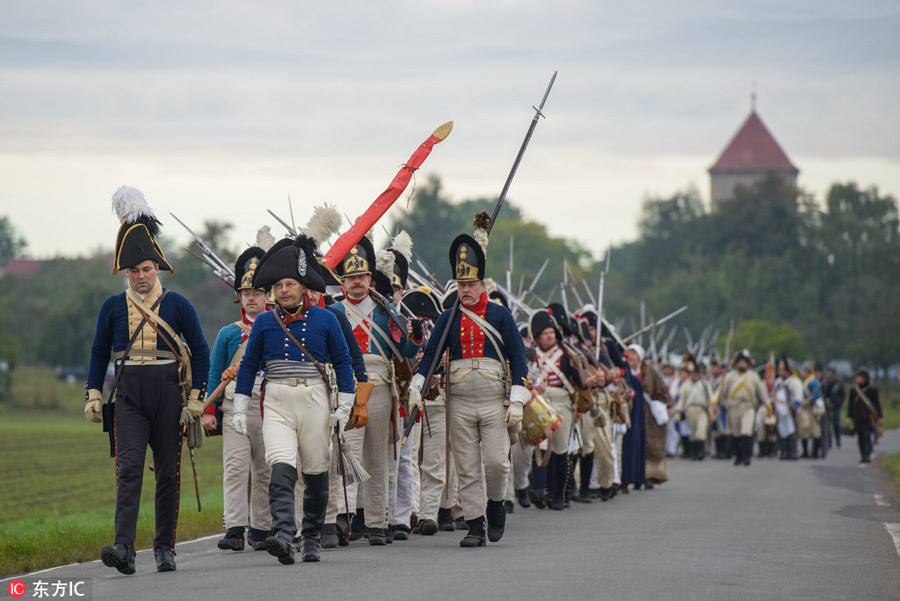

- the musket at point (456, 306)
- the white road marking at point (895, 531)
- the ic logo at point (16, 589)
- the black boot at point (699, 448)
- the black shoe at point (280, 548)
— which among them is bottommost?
the ic logo at point (16, 589)

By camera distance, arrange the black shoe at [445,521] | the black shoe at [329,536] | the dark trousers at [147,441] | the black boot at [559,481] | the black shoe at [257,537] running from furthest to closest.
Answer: the black boot at [559,481] → the black shoe at [445,521] → the black shoe at [257,537] → the black shoe at [329,536] → the dark trousers at [147,441]

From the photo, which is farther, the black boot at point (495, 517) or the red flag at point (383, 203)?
the red flag at point (383, 203)

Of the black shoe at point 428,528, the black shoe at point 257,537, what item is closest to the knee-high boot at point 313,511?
the black shoe at point 257,537

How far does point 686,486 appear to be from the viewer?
68.1 feet

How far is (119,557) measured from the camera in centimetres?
966

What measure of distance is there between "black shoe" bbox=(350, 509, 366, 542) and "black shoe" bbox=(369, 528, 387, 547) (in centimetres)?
32

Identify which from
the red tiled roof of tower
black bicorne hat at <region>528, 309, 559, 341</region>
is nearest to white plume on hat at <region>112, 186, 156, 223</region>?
black bicorne hat at <region>528, 309, 559, 341</region>

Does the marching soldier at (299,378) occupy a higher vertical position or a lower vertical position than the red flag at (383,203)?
lower

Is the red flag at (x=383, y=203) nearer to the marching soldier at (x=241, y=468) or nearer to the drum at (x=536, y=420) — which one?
the marching soldier at (x=241, y=468)

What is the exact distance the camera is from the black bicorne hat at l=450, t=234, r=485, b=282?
1178 centimetres

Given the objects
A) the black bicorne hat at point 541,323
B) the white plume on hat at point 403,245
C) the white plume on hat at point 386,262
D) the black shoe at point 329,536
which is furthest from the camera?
the black bicorne hat at point 541,323

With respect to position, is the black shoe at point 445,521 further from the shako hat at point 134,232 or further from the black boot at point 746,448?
the black boot at point 746,448

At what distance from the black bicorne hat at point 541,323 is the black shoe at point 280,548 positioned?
682 cm

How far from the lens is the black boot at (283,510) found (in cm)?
976
